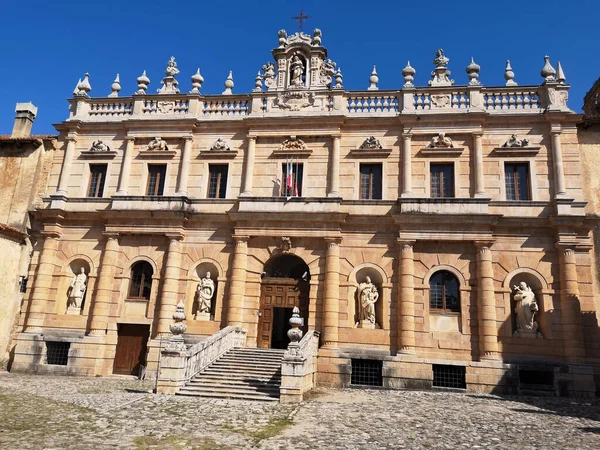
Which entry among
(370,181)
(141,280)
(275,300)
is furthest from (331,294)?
(141,280)

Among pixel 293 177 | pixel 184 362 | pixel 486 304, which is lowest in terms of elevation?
pixel 184 362

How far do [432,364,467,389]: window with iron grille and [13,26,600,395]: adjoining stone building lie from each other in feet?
0.35

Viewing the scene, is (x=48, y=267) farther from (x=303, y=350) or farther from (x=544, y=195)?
(x=544, y=195)

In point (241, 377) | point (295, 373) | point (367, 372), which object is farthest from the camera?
point (367, 372)

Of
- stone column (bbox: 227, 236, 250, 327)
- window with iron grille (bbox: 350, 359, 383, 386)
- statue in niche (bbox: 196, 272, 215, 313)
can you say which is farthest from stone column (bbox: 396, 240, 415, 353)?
statue in niche (bbox: 196, 272, 215, 313)

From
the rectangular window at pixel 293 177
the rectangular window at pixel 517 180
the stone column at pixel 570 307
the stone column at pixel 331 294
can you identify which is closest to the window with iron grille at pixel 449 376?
the stone column at pixel 570 307

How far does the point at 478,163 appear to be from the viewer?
20.4 m

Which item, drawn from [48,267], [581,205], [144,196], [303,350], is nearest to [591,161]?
[581,205]

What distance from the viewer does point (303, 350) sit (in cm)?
1633

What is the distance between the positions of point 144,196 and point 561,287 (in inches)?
740

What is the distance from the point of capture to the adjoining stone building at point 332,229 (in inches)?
742

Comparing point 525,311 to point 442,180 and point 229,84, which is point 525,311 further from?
point 229,84

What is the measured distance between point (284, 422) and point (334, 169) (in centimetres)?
1258

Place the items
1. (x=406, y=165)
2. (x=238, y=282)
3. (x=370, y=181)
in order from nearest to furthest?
(x=238, y=282) → (x=406, y=165) → (x=370, y=181)
